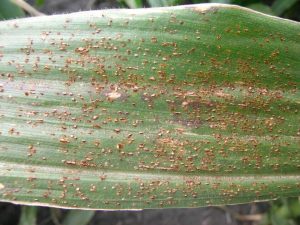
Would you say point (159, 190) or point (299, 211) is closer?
point (159, 190)

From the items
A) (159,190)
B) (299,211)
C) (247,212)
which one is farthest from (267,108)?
(247,212)

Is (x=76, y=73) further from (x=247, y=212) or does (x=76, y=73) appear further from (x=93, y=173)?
(x=247, y=212)

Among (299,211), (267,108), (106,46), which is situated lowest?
(299,211)

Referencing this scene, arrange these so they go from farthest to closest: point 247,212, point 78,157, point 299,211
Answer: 1. point 247,212
2. point 299,211
3. point 78,157

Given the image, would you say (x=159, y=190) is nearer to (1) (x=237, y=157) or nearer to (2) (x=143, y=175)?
(2) (x=143, y=175)

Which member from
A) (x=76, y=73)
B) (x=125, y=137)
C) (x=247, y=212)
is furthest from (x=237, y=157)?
(x=247, y=212)

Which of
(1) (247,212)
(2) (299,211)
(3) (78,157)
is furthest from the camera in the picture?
Result: (1) (247,212)

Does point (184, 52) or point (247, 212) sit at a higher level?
point (184, 52)
